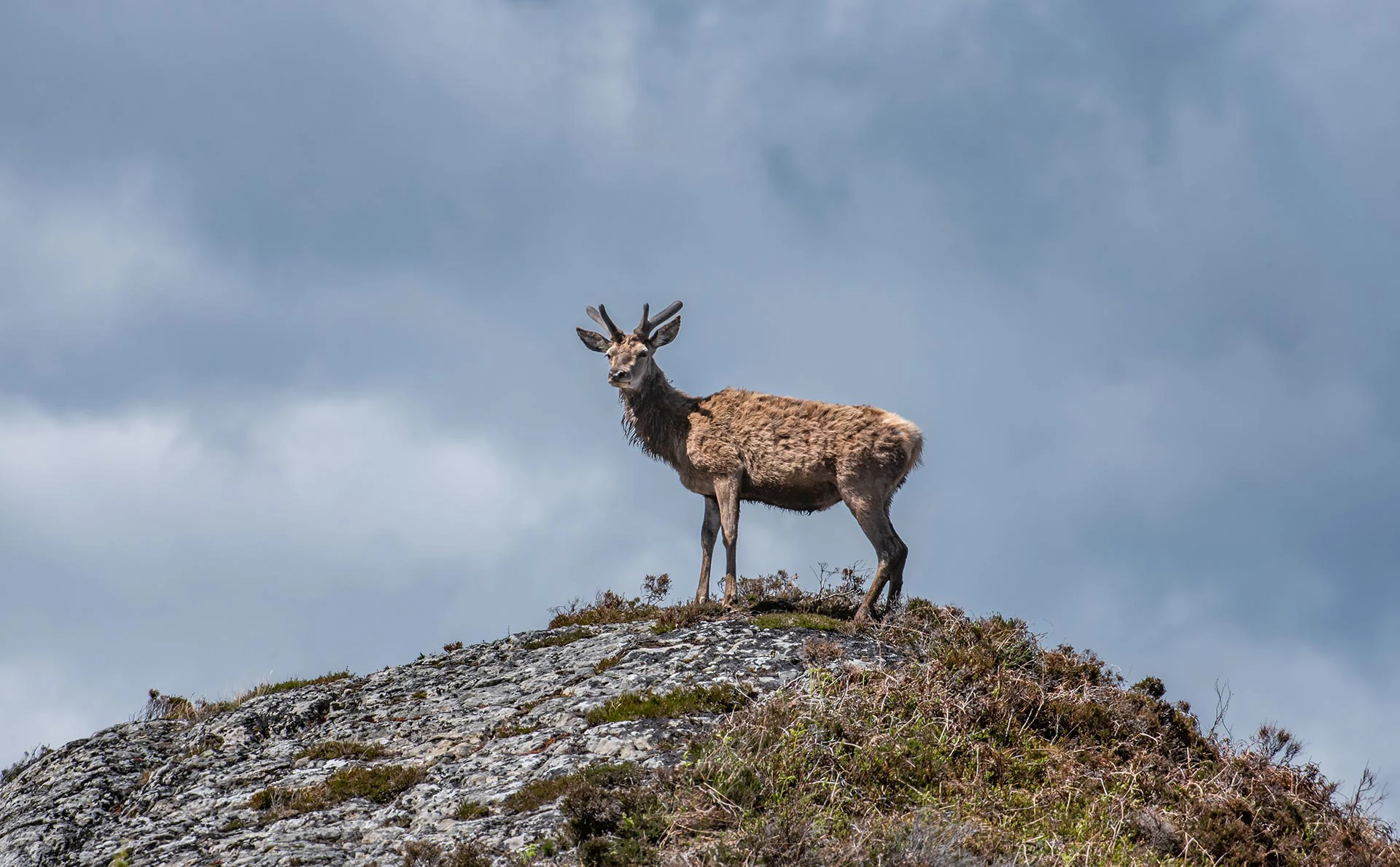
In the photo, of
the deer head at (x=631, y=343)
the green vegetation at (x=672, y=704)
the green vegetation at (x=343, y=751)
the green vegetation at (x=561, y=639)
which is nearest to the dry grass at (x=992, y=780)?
the green vegetation at (x=672, y=704)

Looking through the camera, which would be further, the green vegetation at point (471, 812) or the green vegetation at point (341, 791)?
the green vegetation at point (341, 791)

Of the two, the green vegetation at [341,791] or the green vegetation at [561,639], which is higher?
the green vegetation at [561,639]

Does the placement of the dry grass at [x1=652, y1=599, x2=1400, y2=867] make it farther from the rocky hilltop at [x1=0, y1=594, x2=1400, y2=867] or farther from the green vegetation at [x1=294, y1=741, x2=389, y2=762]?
the green vegetation at [x1=294, y1=741, x2=389, y2=762]

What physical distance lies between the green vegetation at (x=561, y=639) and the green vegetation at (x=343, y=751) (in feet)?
10.4

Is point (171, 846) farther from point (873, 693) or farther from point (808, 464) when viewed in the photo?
point (808, 464)

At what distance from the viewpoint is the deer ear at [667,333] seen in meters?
17.7

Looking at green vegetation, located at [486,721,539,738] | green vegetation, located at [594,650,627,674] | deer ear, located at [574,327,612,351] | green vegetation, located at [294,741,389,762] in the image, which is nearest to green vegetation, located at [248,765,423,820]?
green vegetation, located at [294,741,389,762]

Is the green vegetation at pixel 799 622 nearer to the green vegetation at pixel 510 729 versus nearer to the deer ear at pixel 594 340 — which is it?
the green vegetation at pixel 510 729

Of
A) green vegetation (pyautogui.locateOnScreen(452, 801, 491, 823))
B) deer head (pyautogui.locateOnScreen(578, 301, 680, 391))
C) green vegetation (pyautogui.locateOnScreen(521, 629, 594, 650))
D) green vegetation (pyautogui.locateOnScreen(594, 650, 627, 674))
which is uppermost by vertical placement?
deer head (pyautogui.locateOnScreen(578, 301, 680, 391))

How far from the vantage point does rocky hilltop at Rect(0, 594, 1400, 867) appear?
9602 millimetres

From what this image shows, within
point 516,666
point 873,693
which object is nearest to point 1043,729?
point 873,693

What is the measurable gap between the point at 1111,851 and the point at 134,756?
37.2 feet

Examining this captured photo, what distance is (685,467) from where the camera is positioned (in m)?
16.9

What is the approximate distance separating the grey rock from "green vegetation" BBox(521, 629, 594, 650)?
0.20m
